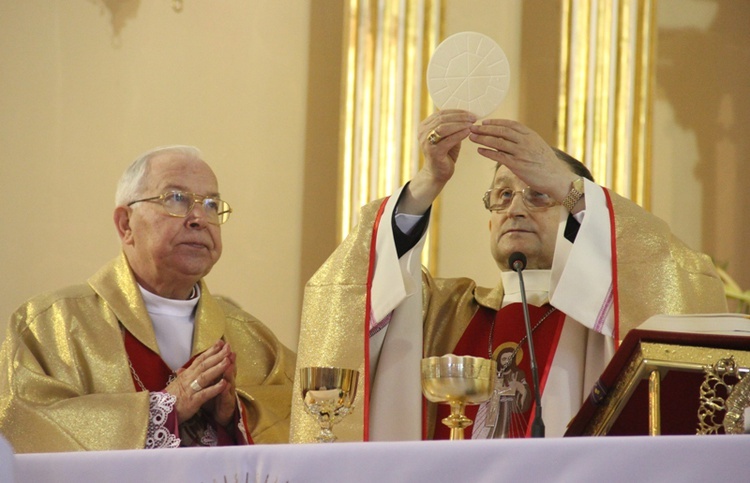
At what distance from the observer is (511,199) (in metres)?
3.92

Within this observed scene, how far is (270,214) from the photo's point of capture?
18.2 feet

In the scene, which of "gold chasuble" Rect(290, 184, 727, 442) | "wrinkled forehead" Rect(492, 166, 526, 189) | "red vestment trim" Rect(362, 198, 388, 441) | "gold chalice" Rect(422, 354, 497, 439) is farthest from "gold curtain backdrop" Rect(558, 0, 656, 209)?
"gold chalice" Rect(422, 354, 497, 439)

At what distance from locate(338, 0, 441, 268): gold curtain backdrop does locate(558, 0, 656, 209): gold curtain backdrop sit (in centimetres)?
73

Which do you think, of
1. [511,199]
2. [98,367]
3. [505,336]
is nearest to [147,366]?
[98,367]

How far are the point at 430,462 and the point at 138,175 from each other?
279 centimetres

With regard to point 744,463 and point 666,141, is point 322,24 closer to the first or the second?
point 666,141

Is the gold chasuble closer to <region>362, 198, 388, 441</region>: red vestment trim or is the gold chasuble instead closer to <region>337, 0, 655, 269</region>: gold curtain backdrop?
<region>362, 198, 388, 441</region>: red vestment trim

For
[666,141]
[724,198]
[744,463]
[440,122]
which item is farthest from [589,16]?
[744,463]

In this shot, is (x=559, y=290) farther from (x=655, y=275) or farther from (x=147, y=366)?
(x=147, y=366)

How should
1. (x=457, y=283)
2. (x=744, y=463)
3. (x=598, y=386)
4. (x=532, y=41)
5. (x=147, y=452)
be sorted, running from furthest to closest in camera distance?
(x=532, y=41)
(x=457, y=283)
(x=598, y=386)
(x=147, y=452)
(x=744, y=463)

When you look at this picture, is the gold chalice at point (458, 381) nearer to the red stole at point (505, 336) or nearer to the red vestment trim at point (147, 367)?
the red stole at point (505, 336)

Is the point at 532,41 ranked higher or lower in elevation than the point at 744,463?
higher

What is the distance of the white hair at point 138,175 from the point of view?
4484mm

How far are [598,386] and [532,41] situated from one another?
376 cm
